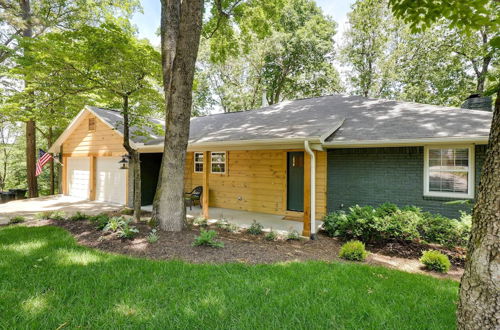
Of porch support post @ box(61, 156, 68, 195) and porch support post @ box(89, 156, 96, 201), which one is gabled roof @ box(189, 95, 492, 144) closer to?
porch support post @ box(89, 156, 96, 201)

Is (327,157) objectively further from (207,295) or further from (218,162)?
(207,295)

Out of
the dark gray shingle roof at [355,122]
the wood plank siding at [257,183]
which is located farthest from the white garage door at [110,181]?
the wood plank siding at [257,183]

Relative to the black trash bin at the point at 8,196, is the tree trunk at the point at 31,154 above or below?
above

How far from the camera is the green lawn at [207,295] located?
2.43 meters

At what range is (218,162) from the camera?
31.7 feet

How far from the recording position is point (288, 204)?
8164 millimetres

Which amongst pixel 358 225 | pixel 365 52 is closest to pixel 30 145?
pixel 358 225

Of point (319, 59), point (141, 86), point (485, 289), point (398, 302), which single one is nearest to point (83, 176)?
point (141, 86)

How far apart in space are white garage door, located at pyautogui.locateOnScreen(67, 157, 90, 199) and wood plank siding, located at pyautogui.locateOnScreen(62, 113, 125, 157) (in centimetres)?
35

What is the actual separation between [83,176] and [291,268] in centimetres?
1188

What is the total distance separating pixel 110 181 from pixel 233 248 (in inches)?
333

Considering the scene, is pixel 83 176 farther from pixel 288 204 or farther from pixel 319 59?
pixel 319 59

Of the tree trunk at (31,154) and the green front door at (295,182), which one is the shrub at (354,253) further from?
the tree trunk at (31,154)

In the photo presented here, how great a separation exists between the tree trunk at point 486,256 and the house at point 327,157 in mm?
3820
